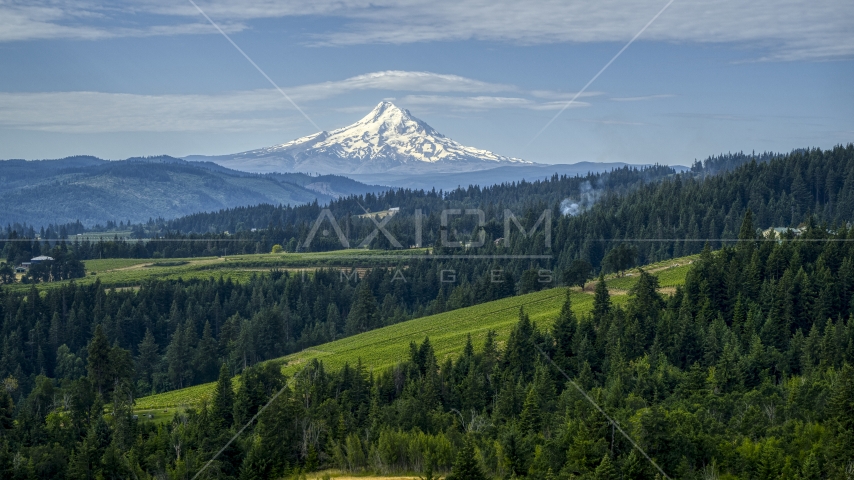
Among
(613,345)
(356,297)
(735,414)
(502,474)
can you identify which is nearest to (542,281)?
(356,297)

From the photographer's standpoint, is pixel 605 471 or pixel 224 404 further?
pixel 224 404

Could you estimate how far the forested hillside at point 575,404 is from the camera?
46750 millimetres

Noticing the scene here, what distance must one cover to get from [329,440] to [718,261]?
Answer: 4438 centimetres

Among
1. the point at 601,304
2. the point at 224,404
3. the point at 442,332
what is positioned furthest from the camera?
the point at 442,332

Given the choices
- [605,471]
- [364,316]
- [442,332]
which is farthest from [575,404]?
[364,316]

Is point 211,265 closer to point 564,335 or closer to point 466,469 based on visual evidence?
point 564,335

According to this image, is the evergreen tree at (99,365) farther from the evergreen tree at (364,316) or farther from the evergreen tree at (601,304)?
the evergreen tree at (364,316)

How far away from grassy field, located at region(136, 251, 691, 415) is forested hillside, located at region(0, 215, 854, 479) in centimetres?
637

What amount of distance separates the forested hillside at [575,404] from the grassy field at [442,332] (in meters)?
6.37

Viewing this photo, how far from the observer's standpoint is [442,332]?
9462cm

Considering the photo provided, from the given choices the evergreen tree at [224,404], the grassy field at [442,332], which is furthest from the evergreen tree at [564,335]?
the evergreen tree at [224,404]

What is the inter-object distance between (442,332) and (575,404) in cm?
4126

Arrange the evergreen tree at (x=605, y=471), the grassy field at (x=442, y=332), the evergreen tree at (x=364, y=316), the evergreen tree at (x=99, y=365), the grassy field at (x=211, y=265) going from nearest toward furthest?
the evergreen tree at (x=605, y=471) < the evergreen tree at (x=99, y=365) < the grassy field at (x=442, y=332) < the evergreen tree at (x=364, y=316) < the grassy field at (x=211, y=265)

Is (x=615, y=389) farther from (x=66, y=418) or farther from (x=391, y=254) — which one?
(x=391, y=254)
